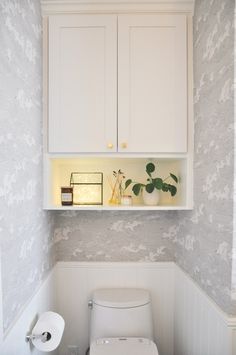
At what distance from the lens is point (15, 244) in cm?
103

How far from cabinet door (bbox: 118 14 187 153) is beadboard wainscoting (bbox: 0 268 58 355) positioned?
0.87 metres

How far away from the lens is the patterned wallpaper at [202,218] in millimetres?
1048

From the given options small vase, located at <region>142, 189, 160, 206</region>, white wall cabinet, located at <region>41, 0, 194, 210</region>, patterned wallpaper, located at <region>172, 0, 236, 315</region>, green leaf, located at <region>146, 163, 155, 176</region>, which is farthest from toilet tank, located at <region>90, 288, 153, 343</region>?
white wall cabinet, located at <region>41, 0, 194, 210</region>

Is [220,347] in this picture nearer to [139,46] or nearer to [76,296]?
[76,296]

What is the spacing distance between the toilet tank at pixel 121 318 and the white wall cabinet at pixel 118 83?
89cm

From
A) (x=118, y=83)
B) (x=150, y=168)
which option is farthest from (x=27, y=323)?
(x=118, y=83)

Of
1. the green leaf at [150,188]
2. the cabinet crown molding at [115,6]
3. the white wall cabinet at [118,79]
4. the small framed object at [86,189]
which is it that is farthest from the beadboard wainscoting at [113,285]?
the cabinet crown molding at [115,6]

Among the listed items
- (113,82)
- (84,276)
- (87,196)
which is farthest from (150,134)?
(84,276)

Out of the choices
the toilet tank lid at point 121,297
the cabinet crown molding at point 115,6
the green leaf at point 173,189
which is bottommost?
the toilet tank lid at point 121,297

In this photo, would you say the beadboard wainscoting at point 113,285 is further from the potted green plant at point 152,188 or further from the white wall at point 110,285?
the potted green plant at point 152,188

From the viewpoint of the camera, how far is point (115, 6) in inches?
54.9

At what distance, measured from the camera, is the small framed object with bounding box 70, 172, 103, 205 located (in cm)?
165

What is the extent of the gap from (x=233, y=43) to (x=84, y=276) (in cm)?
153

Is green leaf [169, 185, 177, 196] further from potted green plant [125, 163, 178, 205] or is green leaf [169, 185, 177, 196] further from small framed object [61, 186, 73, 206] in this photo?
small framed object [61, 186, 73, 206]
